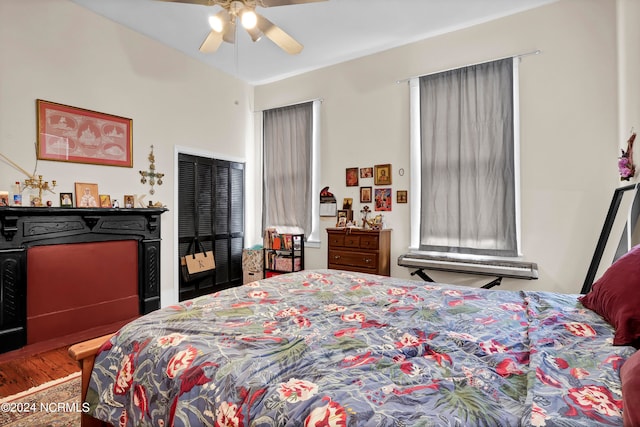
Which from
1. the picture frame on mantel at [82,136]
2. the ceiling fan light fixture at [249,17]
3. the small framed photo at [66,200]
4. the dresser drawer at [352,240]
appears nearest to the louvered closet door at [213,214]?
the picture frame on mantel at [82,136]

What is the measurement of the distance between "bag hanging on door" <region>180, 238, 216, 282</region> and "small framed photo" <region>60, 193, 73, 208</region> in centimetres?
137

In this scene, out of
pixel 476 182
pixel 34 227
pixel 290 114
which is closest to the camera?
pixel 34 227

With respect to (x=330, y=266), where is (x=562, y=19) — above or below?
above

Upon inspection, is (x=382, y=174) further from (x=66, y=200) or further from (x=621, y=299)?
(x=66, y=200)

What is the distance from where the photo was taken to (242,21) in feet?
7.26

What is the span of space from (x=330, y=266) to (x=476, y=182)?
187 centimetres

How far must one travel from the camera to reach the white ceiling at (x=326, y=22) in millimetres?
3033

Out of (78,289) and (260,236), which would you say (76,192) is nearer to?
(78,289)

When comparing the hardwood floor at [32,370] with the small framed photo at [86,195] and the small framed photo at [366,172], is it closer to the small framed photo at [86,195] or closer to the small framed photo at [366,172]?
the small framed photo at [86,195]

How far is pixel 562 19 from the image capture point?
9.70 feet

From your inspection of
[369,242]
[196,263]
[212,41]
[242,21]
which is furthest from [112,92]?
[369,242]

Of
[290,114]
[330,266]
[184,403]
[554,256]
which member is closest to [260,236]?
[330,266]

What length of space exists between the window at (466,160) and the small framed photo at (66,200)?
11.4 feet

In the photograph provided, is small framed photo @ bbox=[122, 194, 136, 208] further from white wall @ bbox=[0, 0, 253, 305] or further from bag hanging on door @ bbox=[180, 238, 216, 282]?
bag hanging on door @ bbox=[180, 238, 216, 282]
